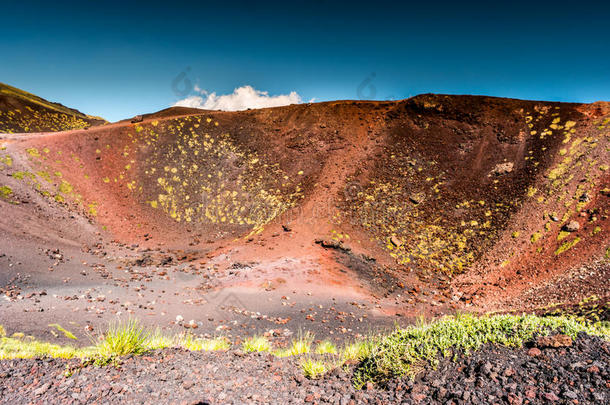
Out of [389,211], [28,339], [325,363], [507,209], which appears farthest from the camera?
[389,211]

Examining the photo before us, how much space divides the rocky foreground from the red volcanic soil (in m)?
7.00

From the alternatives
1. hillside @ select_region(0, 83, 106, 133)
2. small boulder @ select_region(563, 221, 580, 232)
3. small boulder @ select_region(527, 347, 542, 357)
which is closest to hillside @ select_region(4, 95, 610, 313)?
small boulder @ select_region(563, 221, 580, 232)

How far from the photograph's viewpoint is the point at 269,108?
92.4 ft

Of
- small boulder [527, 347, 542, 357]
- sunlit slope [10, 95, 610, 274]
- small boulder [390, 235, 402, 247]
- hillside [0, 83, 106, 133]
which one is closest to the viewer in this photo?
small boulder [527, 347, 542, 357]

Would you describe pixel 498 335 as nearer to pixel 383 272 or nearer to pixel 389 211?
pixel 383 272

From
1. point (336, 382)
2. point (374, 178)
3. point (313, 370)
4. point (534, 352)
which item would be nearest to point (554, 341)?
point (534, 352)

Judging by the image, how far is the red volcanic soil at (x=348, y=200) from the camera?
12117 mm

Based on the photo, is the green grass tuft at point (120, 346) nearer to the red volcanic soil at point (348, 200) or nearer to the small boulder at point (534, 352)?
the small boulder at point (534, 352)

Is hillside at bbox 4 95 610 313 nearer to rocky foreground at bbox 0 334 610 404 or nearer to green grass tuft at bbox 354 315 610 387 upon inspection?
green grass tuft at bbox 354 315 610 387

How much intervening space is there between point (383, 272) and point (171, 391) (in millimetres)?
11939

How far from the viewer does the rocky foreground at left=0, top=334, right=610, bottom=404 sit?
8.79 feet

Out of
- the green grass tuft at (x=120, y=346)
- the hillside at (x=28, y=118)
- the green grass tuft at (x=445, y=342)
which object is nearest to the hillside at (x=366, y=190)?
the green grass tuft at (x=445, y=342)

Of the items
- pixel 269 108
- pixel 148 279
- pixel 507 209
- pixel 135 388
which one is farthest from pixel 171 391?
pixel 269 108

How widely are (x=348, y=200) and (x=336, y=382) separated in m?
14.9
